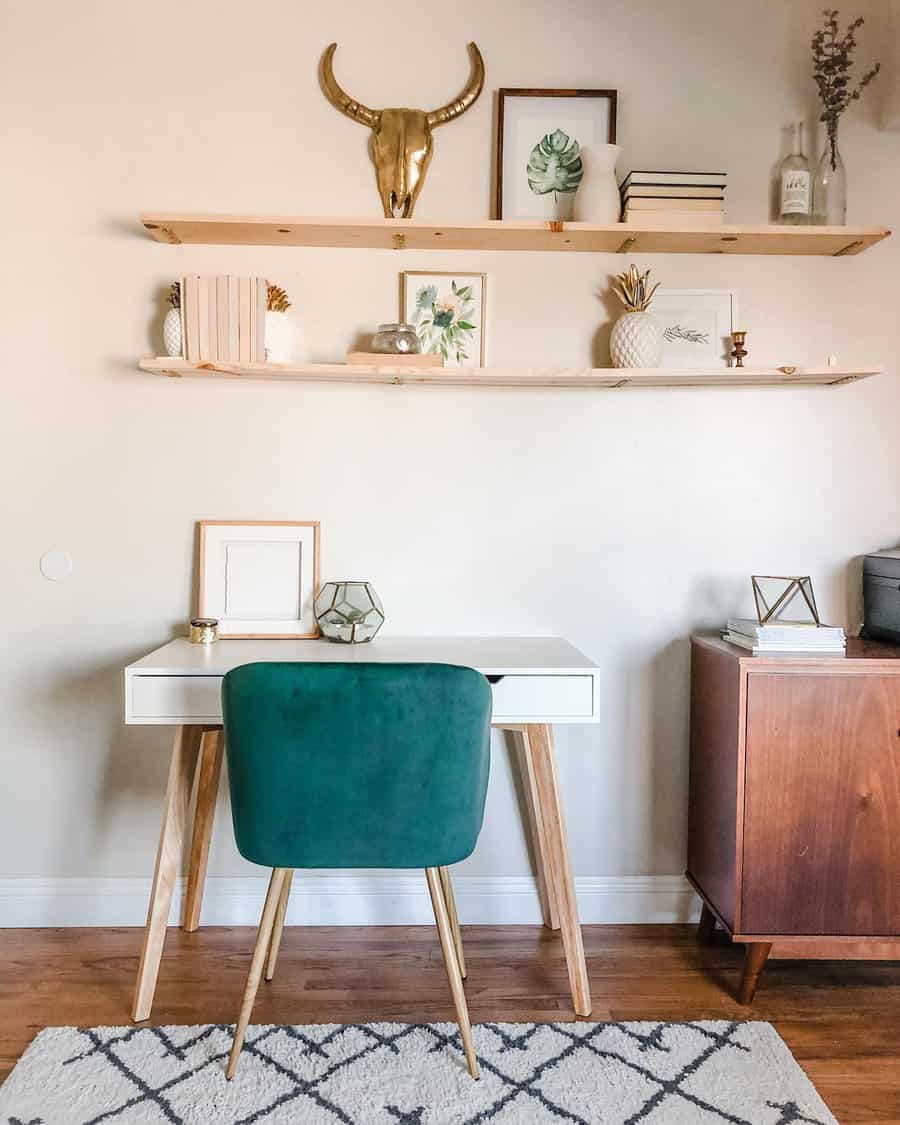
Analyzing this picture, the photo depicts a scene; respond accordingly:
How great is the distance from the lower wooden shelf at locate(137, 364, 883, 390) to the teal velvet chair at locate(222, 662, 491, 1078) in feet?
2.83

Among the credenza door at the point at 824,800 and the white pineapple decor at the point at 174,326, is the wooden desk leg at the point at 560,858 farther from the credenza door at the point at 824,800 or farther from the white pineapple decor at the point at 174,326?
the white pineapple decor at the point at 174,326

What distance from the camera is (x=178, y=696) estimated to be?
1913 mm

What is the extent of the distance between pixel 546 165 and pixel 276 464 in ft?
3.46

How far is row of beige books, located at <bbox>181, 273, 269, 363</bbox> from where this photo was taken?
6.98 feet

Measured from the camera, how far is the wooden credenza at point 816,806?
1990 millimetres

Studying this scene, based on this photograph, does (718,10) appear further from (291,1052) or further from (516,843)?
(291,1052)

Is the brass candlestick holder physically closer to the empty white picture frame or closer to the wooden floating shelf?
the wooden floating shelf

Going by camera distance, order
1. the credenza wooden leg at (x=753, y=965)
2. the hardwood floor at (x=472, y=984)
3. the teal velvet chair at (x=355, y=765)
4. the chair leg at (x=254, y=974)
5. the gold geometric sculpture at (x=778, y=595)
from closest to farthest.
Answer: the teal velvet chair at (x=355, y=765)
the chair leg at (x=254, y=974)
the hardwood floor at (x=472, y=984)
the credenza wooden leg at (x=753, y=965)
the gold geometric sculpture at (x=778, y=595)

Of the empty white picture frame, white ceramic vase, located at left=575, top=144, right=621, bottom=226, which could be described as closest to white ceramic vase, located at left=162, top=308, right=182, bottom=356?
the empty white picture frame

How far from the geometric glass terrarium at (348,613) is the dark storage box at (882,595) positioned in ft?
4.18

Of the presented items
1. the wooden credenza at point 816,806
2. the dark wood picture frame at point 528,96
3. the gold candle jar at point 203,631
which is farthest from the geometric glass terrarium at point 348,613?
the dark wood picture frame at point 528,96

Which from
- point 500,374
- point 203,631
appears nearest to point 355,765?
point 203,631

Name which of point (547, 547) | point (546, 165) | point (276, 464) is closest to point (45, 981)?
point (276, 464)

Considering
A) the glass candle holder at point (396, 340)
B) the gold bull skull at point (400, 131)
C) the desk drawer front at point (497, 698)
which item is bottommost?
the desk drawer front at point (497, 698)
